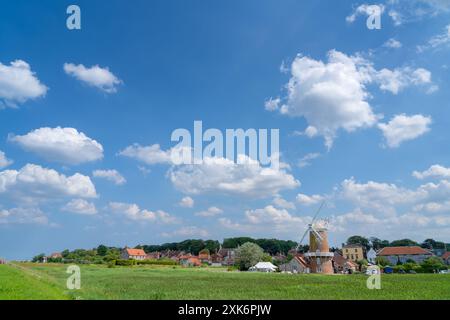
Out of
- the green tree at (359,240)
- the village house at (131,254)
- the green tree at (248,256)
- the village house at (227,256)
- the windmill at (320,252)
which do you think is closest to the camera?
the windmill at (320,252)

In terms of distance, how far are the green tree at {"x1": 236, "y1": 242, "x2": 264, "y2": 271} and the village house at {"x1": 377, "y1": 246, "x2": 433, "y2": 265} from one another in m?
57.0

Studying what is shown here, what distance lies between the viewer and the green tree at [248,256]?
90.5 metres

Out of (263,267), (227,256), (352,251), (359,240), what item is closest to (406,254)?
(352,251)

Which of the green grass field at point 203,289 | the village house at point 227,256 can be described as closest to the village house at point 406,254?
the village house at point 227,256

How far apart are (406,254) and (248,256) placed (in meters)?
64.3

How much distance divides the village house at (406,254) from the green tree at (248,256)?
57.0 m

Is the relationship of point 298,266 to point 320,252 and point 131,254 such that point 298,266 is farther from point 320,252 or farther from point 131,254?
point 131,254

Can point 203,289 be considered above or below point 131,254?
above

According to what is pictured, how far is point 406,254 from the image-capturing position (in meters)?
125

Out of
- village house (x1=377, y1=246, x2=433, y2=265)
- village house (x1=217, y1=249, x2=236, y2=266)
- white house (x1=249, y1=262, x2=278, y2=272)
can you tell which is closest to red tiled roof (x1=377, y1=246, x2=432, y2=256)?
village house (x1=377, y1=246, x2=433, y2=265)

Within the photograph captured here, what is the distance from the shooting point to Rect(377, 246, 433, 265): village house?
4862 inches

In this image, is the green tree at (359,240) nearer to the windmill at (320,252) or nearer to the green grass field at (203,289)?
the windmill at (320,252)
